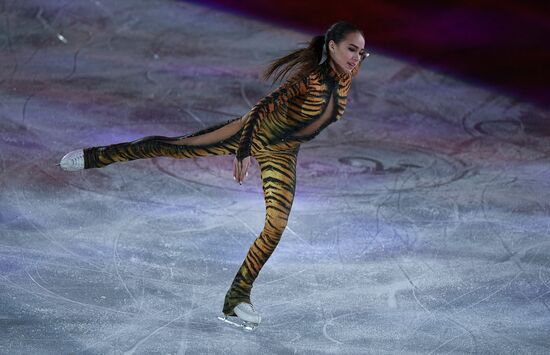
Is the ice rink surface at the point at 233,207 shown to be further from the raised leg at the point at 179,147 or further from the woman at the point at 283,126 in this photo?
the raised leg at the point at 179,147

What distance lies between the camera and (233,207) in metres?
7.43

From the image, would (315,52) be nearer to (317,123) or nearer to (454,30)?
(317,123)

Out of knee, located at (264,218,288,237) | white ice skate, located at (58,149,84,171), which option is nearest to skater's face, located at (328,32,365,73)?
knee, located at (264,218,288,237)

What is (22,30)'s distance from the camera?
10.4 metres

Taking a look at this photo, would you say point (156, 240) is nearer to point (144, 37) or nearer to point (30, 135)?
point (30, 135)

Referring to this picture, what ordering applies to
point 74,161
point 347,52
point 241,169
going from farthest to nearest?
point 74,161, point 347,52, point 241,169

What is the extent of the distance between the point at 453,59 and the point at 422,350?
5672 millimetres

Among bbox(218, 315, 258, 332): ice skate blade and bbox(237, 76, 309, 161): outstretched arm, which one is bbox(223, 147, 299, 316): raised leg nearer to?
bbox(218, 315, 258, 332): ice skate blade

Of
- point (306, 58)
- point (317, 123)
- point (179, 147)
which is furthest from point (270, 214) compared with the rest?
point (306, 58)

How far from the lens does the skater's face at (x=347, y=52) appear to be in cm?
534

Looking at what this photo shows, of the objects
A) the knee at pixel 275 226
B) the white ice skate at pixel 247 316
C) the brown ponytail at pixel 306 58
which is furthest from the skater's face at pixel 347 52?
the white ice skate at pixel 247 316

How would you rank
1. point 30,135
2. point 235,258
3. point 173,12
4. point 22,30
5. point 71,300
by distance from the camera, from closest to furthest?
point 71,300
point 235,258
point 30,135
point 22,30
point 173,12

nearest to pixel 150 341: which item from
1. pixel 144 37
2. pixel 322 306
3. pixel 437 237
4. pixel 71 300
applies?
pixel 71 300

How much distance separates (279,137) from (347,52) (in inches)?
24.1
